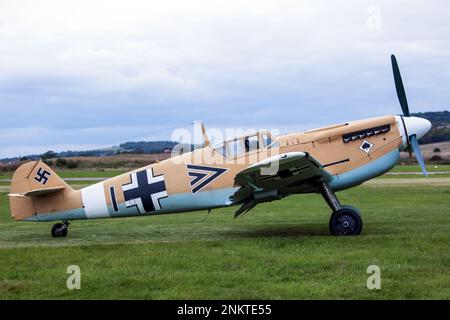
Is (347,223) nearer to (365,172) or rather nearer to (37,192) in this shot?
(365,172)

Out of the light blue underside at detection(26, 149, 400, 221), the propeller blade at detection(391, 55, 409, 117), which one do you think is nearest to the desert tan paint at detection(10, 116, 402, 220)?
the light blue underside at detection(26, 149, 400, 221)

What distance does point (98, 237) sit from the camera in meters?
12.4

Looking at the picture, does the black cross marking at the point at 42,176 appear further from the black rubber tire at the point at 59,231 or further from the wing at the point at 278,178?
the wing at the point at 278,178

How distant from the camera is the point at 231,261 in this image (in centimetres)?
862

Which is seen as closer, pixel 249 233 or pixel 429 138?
pixel 249 233

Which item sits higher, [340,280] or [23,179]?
[23,179]

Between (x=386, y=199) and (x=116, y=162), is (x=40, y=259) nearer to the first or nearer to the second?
(x=386, y=199)

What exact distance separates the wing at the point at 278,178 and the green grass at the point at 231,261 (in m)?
0.87

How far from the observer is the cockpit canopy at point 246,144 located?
11719 mm

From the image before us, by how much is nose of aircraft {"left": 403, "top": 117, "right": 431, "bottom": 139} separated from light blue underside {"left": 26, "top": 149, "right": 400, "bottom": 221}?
53 centimetres

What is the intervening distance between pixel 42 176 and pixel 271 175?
539 cm

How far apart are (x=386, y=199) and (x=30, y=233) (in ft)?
43.5

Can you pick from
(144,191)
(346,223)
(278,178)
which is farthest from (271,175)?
(144,191)
